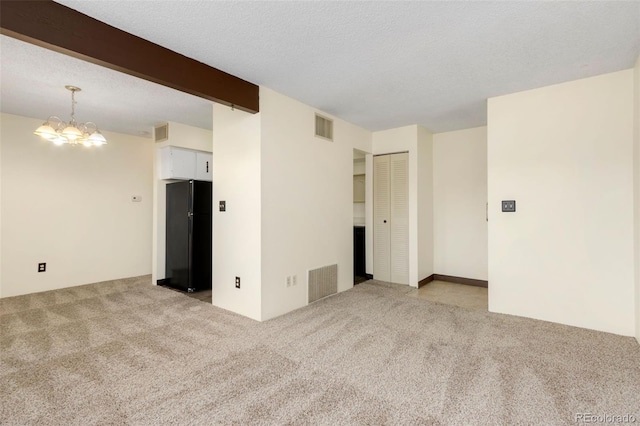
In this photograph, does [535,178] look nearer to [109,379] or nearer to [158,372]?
[158,372]

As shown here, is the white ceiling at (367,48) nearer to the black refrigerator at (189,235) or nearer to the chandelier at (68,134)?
the chandelier at (68,134)

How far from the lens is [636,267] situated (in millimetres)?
2752

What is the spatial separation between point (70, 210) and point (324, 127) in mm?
4189

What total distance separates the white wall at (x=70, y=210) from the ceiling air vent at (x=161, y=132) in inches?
37.7

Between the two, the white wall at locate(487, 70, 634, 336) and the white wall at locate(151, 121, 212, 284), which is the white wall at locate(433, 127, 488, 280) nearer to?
the white wall at locate(487, 70, 634, 336)

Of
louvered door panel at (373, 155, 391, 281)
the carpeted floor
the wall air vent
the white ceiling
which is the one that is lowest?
the carpeted floor

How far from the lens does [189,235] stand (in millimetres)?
4387

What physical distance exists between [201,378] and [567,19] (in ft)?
11.9

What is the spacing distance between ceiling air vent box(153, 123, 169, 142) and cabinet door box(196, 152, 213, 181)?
0.53m

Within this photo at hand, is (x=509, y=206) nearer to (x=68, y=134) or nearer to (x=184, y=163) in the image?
(x=184, y=163)

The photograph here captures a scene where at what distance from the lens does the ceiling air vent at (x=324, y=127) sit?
4.03 metres

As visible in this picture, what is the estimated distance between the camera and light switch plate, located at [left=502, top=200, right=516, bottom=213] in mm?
3389

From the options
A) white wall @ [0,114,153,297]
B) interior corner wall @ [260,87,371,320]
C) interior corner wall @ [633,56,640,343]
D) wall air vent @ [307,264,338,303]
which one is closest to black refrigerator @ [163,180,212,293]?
white wall @ [0,114,153,297]

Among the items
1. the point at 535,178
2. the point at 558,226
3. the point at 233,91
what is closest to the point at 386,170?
the point at 535,178
